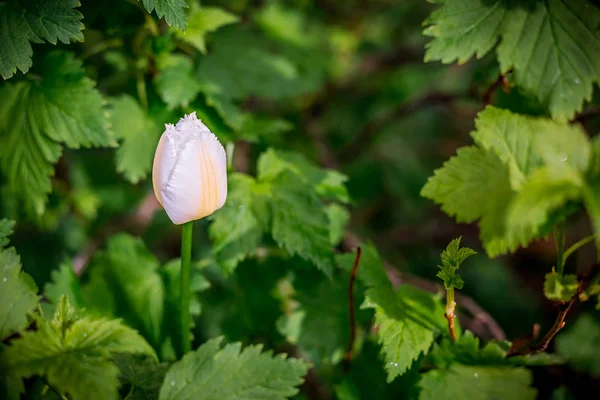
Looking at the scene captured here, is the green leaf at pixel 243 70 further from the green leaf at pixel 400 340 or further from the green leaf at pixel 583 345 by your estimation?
the green leaf at pixel 583 345

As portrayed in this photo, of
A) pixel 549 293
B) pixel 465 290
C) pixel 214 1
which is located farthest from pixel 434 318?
pixel 214 1

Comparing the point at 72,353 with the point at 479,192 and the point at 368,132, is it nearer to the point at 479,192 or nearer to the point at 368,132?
the point at 479,192

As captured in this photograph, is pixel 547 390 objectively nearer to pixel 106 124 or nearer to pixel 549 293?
pixel 549 293

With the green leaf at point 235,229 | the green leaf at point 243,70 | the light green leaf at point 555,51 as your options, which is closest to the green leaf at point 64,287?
the green leaf at point 235,229

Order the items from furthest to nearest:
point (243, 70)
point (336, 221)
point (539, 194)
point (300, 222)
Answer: point (243, 70), point (336, 221), point (300, 222), point (539, 194)

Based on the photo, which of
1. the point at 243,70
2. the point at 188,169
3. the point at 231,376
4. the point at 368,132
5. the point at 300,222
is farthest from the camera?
the point at 368,132

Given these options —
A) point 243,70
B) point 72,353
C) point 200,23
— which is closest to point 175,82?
point 200,23
